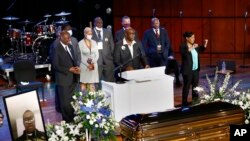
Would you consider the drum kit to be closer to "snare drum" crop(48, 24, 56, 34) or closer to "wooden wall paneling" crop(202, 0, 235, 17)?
"snare drum" crop(48, 24, 56, 34)

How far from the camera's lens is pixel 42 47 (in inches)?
496

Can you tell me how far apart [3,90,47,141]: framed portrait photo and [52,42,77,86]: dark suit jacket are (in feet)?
8.35

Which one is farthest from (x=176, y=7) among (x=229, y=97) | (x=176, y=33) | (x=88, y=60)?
(x=229, y=97)

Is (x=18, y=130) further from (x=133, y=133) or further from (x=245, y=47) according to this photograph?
(x=245, y=47)

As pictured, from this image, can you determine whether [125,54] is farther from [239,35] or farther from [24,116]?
[239,35]

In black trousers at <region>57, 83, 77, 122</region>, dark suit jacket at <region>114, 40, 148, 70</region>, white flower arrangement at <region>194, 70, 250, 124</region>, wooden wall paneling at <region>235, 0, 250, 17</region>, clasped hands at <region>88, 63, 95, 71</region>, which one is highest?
wooden wall paneling at <region>235, 0, 250, 17</region>

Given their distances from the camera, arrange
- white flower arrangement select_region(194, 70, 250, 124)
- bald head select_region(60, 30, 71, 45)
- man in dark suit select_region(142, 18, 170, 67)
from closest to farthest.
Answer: white flower arrangement select_region(194, 70, 250, 124) → bald head select_region(60, 30, 71, 45) → man in dark suit select_region(142, 18, 170, 67)

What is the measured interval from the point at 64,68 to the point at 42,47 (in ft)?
18.0

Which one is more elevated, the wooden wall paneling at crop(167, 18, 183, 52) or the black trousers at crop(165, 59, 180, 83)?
the wooden wall paneling at crop(167, 18, 183, 52)

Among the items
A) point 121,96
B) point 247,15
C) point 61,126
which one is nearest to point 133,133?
point 61,126

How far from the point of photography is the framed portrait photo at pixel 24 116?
443 centimetres

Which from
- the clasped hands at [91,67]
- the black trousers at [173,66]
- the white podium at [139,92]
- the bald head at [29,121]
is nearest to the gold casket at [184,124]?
the bald head at [29,121]

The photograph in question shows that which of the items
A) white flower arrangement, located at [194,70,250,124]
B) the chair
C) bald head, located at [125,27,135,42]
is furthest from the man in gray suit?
white flower arrangement, located at [194,70,250,124]

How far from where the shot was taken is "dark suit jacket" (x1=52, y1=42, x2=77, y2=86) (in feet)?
23.9
